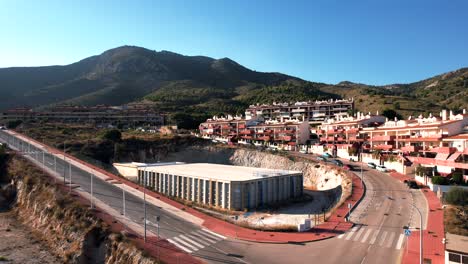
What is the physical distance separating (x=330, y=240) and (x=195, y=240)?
12371 mm

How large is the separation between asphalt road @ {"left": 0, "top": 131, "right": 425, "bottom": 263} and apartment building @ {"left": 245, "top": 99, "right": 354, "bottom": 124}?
301ft

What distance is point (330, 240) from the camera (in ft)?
103

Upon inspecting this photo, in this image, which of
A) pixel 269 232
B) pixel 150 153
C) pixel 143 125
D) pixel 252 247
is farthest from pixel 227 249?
pixel 143 125

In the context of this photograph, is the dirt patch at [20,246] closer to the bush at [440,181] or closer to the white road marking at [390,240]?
the white road marking at [390,240]

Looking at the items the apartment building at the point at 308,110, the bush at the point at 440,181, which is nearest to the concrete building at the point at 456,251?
the bush at the point at 440,181

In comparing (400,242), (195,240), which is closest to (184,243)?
(195,240)

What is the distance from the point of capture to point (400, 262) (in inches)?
1015

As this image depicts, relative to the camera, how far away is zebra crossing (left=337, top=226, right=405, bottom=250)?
2969 centimetres

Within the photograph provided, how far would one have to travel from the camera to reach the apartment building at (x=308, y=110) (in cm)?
13962

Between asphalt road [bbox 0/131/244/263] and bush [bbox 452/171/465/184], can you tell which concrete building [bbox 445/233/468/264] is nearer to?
asphalt road [bbox 0/131/244/263]

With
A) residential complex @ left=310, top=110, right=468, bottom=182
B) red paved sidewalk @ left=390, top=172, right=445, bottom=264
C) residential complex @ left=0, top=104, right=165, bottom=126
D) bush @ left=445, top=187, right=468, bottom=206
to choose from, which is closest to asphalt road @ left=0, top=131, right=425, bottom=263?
red paved sidewalk @ left=390, top=172, right=445, bottom=264

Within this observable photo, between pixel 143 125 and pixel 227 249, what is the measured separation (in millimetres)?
134942

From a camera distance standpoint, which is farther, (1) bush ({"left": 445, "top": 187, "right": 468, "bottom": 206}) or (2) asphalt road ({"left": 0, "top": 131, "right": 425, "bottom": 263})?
(1) bush ({"left": 445, "top": 187, "right": 468, "bottom": 206})

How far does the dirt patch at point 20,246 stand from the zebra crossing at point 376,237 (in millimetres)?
29160
